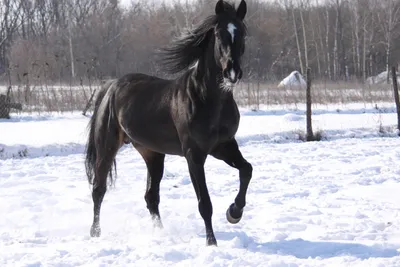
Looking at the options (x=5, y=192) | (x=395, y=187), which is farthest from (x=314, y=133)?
(x=5, y=192)

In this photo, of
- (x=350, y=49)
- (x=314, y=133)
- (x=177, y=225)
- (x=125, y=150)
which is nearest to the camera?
(x=177, y=225)

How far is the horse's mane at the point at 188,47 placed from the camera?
469 cm

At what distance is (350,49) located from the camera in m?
44.3

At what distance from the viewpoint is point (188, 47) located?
499cm

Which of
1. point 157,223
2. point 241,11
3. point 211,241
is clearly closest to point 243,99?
point 157,223

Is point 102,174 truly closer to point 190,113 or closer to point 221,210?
point 221,210

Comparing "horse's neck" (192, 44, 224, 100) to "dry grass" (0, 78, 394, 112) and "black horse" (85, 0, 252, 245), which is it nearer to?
"black horse" (85, 0, 252, 245)

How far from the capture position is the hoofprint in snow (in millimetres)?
4191

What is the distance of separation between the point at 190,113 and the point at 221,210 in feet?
5.73

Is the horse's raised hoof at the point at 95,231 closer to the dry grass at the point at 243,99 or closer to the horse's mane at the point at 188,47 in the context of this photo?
the horse's mane at the point at 188,47

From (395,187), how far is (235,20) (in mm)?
3530

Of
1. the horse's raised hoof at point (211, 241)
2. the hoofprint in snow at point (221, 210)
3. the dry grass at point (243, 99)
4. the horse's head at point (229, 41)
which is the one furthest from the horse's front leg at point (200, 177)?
the dry grass at point (243, 99)

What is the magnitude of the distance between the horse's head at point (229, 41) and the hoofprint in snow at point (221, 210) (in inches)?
47.9

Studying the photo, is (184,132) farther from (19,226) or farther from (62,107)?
(62,107)
